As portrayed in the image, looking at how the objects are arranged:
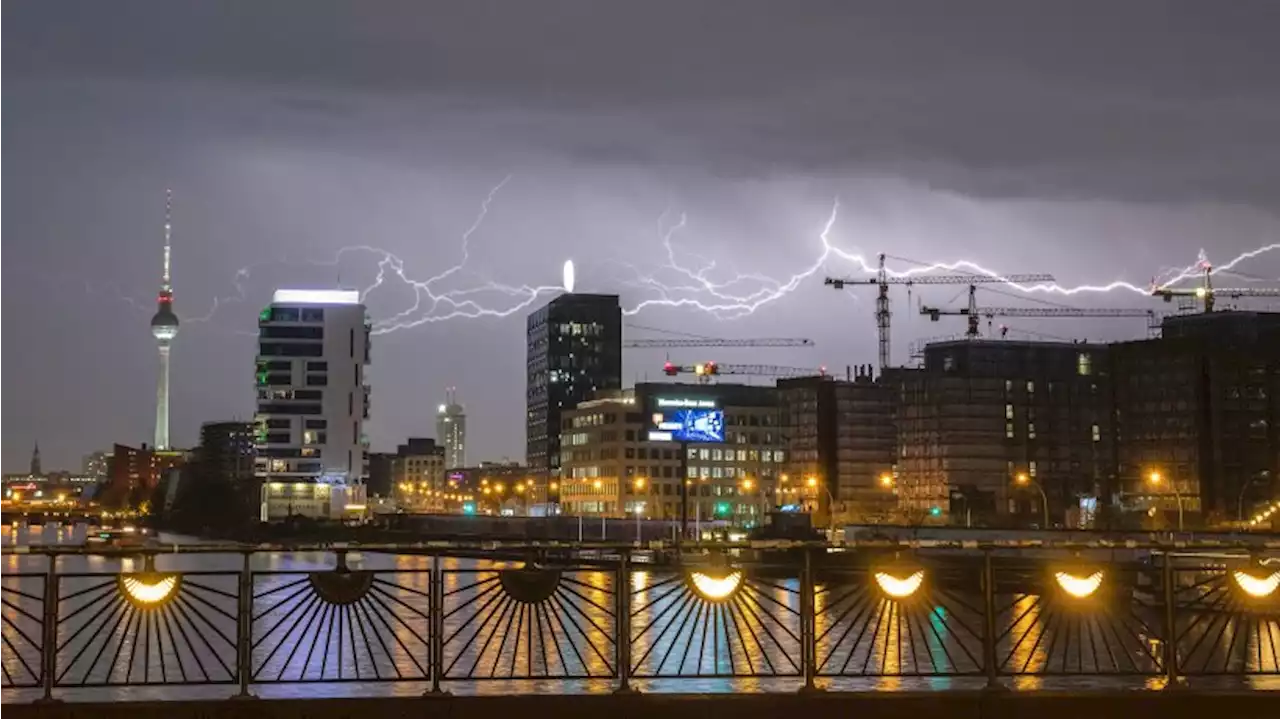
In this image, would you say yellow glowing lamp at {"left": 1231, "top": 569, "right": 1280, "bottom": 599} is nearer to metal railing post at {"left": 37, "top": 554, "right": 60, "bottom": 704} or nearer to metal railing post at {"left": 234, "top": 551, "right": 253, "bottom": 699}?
metal railing post at {"left": 234, "top": 551, "right": 253, "bottom": 699}

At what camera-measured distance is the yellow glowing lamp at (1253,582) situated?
22.5 metres

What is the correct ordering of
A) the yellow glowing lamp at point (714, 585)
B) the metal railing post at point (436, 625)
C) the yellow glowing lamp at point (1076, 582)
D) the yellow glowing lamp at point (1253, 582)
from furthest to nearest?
the yellow glowing lamp at point (1076, 582)
the yellow glowing lamp at point (1253, 582)
the yellow glowing lamp at point (714, 585)
the metal railing post at point (436, 625)

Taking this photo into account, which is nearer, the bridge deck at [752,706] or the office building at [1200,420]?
the bridge deck at [752,706]

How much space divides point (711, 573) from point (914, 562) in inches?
121

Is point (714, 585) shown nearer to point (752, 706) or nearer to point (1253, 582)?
point (752, 706)

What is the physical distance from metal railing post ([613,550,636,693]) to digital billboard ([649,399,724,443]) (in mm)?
105844

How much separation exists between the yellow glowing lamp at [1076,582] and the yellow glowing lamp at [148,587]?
41.4ft

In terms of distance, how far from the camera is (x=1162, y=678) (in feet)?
83.0

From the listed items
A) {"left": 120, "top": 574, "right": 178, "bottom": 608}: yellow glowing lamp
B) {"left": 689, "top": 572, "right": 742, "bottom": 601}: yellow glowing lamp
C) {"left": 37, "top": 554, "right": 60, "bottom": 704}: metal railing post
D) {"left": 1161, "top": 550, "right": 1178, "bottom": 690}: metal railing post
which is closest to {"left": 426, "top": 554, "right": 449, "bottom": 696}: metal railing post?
{"left": 120, "top": 574, "right": 178, "bottom": 608}: yellow glowing lamp

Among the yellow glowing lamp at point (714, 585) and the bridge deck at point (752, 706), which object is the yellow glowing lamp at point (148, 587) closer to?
the bridge deck at point (752, 706)

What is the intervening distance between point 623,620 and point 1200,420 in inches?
6035

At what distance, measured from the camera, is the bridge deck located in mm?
18781

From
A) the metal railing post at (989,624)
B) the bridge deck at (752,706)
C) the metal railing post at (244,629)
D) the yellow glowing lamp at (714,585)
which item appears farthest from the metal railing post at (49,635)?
the metal railing post at (989,624)

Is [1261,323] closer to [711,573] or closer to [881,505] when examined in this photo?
[881,505]
